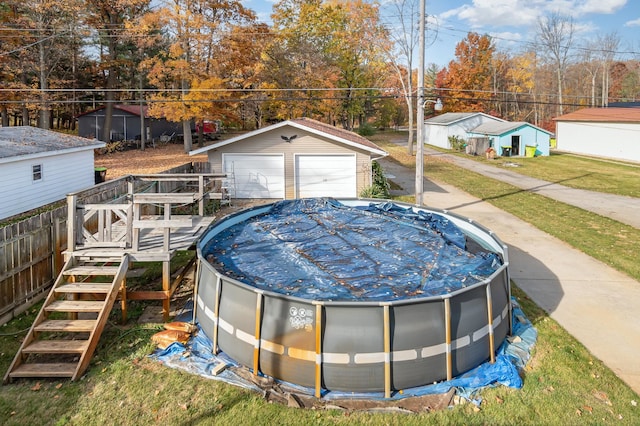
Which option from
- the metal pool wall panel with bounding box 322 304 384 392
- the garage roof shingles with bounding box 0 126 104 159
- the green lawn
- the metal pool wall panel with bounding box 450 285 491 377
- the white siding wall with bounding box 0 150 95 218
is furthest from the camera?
the green lawn

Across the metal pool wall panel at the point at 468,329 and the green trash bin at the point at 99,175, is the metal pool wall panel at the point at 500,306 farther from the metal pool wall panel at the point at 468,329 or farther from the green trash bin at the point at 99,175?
the green trash bin at the point at 99,175

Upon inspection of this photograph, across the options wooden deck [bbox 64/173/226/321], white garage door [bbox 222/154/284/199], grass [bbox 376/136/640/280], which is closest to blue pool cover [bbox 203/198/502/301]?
wooden deck [bbox 64/173/226/321]

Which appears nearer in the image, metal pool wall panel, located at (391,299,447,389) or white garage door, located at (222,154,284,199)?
metal pool wall panel, located at (391,299,447,389)

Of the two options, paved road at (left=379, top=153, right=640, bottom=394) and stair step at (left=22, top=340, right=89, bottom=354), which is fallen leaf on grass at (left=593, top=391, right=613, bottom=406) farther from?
stair step at (left=22, top=340, right=89, bottom=354)

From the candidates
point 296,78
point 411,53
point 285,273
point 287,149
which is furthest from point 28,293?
point 411,53

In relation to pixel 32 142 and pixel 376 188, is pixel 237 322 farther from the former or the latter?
pixel 32 142

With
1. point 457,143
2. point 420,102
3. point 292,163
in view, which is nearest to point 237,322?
point 420,102

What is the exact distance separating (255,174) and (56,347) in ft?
42.4

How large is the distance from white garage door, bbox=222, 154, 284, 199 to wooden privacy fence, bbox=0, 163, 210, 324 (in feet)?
Answer: 31.5

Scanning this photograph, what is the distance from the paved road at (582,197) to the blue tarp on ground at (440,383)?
10.8 metres

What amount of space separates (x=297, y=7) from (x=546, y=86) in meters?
36.0

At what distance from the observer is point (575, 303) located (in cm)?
847

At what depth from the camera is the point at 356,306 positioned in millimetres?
5395

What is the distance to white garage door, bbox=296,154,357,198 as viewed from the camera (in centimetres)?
1841
